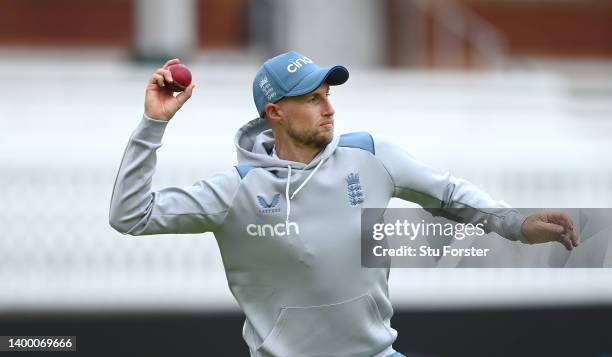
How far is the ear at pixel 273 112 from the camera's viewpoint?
369 centimetres

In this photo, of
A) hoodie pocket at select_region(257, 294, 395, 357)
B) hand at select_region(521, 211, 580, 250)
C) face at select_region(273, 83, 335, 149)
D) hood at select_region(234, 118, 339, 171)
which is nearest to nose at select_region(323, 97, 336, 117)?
face at select_region(273, 83, 335, 149)

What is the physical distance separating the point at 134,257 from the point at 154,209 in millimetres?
4390

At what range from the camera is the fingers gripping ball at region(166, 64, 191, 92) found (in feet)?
11.6

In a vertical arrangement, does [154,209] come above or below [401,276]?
above

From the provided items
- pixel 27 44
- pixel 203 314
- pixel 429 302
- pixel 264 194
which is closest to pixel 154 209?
pixel 264 194

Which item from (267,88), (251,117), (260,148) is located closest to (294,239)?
(260,148)

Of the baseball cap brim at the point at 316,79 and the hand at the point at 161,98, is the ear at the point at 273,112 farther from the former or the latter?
the hand at the point at 161,98

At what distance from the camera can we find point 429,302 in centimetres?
759

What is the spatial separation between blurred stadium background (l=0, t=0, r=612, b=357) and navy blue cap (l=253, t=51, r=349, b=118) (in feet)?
4.01

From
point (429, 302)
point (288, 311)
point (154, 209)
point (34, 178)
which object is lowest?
point (429, 302)

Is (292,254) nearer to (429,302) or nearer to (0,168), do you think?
(429,302)

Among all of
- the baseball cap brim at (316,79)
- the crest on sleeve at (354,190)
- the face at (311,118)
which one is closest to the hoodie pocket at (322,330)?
the crest on sleeve at (354,190)

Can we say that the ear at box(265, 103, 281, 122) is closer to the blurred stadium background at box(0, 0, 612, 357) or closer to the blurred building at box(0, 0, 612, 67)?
the blurred stadium background at box(0, 0, 612, 357)

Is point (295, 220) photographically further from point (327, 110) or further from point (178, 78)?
point (178, 78)
